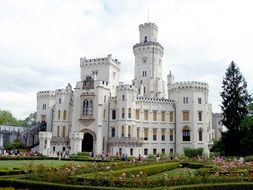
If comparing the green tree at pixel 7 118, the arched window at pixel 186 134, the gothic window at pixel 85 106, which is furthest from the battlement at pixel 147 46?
the green tree at pixel 7 118

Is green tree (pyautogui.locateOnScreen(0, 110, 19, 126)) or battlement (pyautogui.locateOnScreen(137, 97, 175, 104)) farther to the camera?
green tree (pyautogui.locateOnScreen(0, 110, 19, 126))

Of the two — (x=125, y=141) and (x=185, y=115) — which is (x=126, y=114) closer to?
(x=125, y=141)

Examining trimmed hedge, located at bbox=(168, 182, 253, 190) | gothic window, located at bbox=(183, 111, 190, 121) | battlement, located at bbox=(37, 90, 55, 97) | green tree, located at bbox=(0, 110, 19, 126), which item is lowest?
trimmed hedge, located at bbox=(168, 182, 253, 190)

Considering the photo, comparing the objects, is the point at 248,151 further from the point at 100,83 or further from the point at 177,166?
the point at 100,83

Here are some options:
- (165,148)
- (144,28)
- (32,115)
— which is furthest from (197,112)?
(32,115)

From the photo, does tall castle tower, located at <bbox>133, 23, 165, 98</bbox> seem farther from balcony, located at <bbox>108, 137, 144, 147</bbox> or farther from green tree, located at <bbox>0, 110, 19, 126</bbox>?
green tree, located at <bbox>0, 110, 19, 126</bbox>

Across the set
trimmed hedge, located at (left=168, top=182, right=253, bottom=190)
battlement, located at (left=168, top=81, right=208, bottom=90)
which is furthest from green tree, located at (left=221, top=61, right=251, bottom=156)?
trimmed hedge, located at (left=168, top=182, right=253, bottom=190)

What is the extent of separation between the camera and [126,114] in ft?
196

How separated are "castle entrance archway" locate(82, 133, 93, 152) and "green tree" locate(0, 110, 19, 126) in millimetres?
41506

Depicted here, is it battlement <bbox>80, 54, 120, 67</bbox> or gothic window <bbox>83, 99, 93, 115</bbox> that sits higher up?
battlement <bbox>80, 54, 120, 67</bbox>

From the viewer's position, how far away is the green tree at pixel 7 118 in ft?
311

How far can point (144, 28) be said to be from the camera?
242ft

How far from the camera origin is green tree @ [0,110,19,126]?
94.8m

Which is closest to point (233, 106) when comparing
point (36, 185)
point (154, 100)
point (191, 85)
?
point (191, 85)
